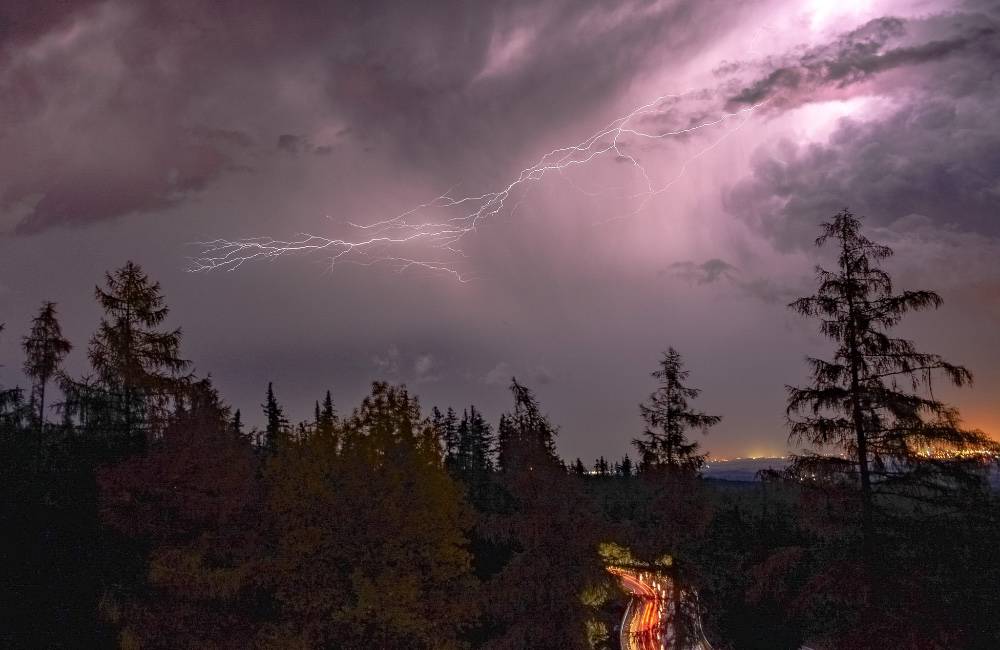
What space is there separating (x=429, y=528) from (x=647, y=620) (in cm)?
2174

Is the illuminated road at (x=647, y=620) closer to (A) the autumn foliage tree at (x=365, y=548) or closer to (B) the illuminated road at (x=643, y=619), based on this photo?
(B) the illuminated road at (x=643, y=619)

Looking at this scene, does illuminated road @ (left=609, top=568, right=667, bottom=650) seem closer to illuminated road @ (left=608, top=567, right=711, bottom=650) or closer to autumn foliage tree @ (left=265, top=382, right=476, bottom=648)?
illuminated road @ (left=608, top=567, right=711, bottom=650)

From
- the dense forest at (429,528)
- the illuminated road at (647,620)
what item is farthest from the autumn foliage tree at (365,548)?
the illuminated road at (647,620)

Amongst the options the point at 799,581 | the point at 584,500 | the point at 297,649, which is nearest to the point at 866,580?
the point at 799,581

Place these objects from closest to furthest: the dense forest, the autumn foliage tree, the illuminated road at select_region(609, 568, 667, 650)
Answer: the dense forest < the autumn foliage tree < the illuminated road at select_region(609, 568, 667, 650)

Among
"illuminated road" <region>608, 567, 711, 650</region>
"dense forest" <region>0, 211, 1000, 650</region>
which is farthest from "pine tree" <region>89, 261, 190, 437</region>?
"illuminated road" <region>608, 567, 711, 650</region>

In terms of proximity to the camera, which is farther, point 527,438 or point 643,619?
point 643,619

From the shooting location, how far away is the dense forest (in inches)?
658

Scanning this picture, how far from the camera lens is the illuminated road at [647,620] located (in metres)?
27.3

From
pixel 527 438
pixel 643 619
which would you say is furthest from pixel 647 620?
pixel 527 438

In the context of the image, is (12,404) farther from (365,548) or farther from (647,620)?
(647,620)

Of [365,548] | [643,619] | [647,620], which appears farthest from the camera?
[643,619]

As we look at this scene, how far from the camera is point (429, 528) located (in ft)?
82.3

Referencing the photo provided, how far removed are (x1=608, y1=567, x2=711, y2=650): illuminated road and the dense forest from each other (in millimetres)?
1406
